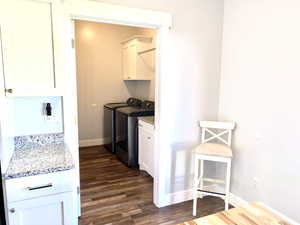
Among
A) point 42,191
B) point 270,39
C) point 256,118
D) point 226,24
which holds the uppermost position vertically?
point 226,24

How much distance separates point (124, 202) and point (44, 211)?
1.37 m

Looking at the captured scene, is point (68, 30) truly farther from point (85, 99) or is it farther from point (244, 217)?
point (85, 99)

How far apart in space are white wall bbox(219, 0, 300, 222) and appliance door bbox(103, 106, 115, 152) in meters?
2.48

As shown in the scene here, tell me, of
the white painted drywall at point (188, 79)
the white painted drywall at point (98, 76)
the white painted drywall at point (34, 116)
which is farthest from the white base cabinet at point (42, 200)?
the white painted drywall at point (98, 76)

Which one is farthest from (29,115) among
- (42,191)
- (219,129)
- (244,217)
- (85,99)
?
(85,99)

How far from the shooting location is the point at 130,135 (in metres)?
3.83

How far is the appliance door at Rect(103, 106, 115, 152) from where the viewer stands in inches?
180

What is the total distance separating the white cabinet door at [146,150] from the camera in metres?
3.33

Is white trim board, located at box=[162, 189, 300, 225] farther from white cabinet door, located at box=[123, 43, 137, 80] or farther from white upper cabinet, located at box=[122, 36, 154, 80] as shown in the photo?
white cabinet door, located at box=[123, 43, 137, 80]

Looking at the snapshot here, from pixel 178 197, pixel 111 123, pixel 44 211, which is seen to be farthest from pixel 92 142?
pixel 44 211

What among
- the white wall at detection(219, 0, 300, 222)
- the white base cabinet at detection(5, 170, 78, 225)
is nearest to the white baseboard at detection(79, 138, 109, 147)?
the white wall at detection(219, 0, 300, 222)

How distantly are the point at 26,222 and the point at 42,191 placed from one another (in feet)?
0.75

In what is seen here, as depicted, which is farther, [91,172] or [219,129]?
[91,172]

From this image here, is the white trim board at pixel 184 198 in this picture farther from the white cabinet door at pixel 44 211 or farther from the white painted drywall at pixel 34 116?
the white painted drywall at pixel 34 116
